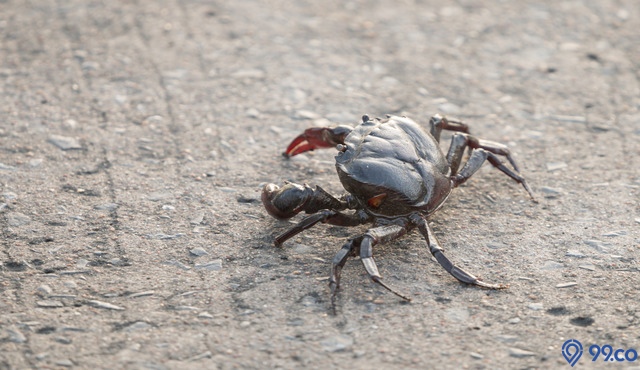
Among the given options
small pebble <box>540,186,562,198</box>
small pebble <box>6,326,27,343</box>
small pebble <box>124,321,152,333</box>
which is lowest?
small pebble <box>540,186,562,198</box>

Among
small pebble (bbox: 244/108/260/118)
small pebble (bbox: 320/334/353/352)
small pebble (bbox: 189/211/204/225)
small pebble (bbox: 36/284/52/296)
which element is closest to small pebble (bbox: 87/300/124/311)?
small pebble (bbox: 36/284/52/296)

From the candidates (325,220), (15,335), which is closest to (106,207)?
(15,335)

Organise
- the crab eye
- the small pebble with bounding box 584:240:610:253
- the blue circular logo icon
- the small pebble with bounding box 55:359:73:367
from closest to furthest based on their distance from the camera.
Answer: the small pebble with bounding box 55:359:73:367 < the blue circular logo icon < the crab eye < the small pebble with bounding box 584:240:610:253

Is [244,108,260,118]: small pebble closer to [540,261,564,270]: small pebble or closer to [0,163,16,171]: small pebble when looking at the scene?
[0,163,16,171]: small pebble

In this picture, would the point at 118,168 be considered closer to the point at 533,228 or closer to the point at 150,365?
the point at 150,365

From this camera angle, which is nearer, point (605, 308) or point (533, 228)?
point (605, 308)

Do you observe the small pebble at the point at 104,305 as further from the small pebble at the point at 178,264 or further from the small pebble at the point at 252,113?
the small pebble at the point at 252,113

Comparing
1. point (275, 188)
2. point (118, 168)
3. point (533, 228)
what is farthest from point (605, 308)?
point (118, 168)

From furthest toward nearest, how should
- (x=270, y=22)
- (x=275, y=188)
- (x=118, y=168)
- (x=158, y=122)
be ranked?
(x=270, y=22), (x=158, y=122), (x=118, y=168), (x=275, y=188)
